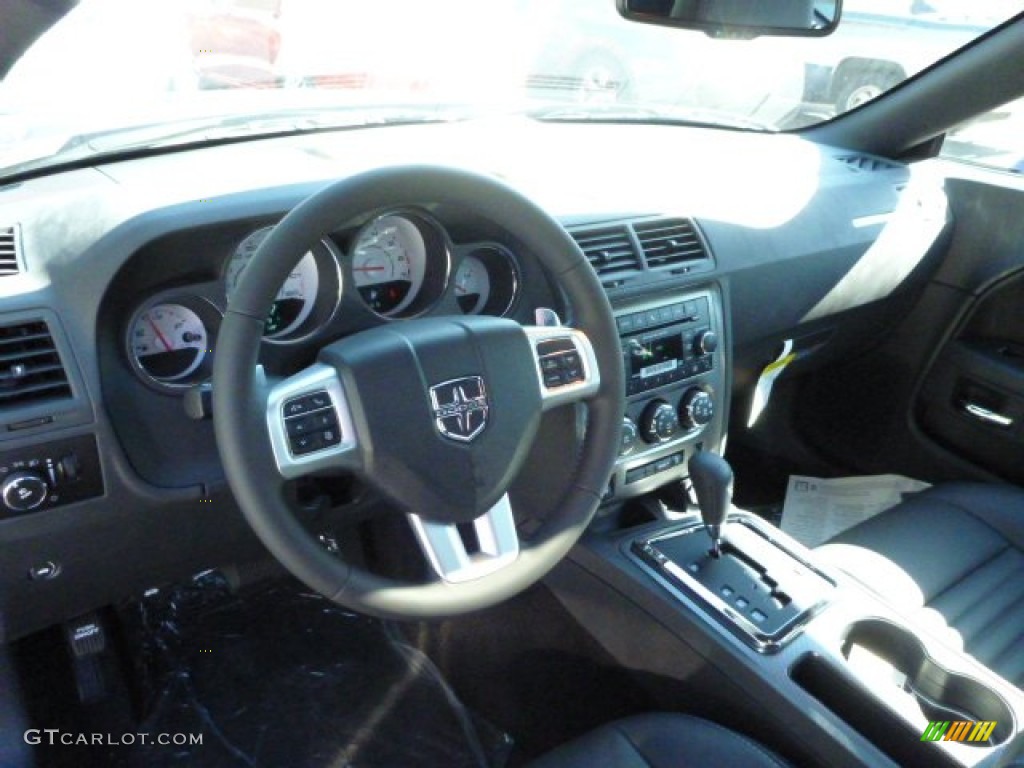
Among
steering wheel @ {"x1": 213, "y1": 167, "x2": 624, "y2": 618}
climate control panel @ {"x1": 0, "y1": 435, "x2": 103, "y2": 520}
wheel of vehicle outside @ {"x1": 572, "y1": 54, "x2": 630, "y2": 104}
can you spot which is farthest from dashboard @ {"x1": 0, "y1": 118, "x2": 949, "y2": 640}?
wheel of vehicle outside @ {"x1": 572, "y1": 54, "x2": 630, "y2": 104}

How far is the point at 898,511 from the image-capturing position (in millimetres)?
2283

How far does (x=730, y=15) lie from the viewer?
2016mm

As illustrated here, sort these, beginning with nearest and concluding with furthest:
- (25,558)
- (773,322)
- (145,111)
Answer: (25,558) < (145,111) < (773,322)

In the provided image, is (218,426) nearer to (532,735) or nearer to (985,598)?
(532,735)

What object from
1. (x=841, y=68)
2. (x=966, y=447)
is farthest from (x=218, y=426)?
(x=841, y=68)

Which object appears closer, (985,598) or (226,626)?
(985,598)

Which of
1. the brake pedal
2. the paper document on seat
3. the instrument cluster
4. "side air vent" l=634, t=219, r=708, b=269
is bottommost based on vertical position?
the paper document on seat

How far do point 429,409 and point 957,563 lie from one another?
1.31 metres

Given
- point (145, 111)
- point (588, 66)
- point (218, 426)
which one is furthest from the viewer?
point (588, 66)

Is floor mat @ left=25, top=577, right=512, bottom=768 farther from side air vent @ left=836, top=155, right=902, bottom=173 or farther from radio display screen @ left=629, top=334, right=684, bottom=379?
side air vent @ left=836, top=155, right=902, bottom=173

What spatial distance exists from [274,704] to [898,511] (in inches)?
55.0

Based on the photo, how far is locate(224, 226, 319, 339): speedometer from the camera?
5.19 ft

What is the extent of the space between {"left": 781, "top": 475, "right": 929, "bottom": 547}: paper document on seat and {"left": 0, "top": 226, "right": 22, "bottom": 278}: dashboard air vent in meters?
1.90
